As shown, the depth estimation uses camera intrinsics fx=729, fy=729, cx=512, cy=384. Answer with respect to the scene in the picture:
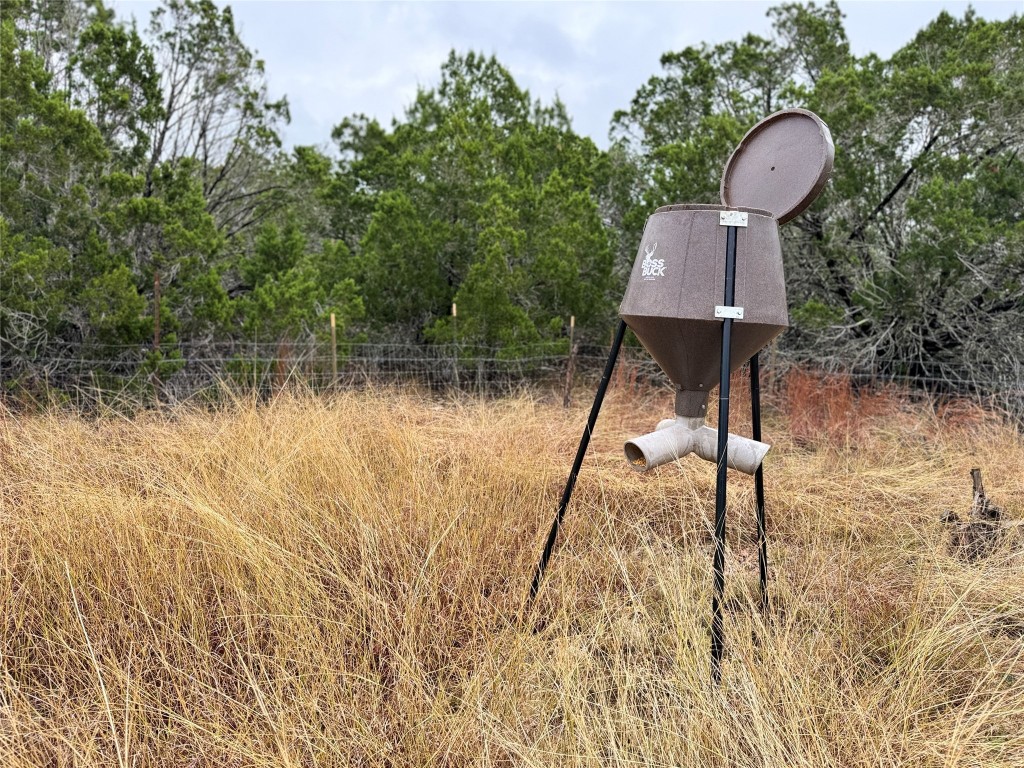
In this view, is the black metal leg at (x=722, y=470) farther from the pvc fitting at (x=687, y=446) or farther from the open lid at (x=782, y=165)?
the open lid at (x=782, y=165)

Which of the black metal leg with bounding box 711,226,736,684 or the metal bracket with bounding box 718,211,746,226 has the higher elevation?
the metal bracket with bounding box 718,211,746,226

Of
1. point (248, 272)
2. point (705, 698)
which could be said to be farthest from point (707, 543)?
point (248, 272)

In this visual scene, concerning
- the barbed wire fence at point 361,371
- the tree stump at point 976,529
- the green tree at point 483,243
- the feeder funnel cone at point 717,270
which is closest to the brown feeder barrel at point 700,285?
the feeder funnel cone at point 717,270

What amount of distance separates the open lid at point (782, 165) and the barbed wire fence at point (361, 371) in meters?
3.16

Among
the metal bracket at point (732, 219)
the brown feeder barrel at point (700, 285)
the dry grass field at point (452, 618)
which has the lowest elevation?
the dry grass field at point (452, 618)

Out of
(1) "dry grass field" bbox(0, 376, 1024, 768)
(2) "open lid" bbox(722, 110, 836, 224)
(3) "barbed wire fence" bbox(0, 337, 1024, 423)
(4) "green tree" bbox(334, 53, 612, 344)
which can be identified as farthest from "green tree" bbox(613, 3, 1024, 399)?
(2) "open lid" bbox(722, 110, 836, 224)

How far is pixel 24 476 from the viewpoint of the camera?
3418mm

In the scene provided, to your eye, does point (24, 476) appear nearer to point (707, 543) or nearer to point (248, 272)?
point (707, 543)

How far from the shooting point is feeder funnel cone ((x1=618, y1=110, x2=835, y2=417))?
7.31ft

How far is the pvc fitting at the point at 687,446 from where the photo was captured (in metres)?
2.29

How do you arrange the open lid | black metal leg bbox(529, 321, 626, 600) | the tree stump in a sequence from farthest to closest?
the tree stump
black metal leg bbox(529, 321, 626, 600)
the open lid

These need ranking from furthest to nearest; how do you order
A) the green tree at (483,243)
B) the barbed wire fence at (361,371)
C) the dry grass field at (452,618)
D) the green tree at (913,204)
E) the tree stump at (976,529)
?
1. the green tree at (483,243)
2. the green tree at (913,204)
3. the barbed wire fence at (361,371)
4. the tree stump at (976,529)
5. the dry grass field at (452,618)

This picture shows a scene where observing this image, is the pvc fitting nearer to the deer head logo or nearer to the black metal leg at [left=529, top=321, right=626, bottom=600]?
the black metal leg at [left=529, top=321, right=626, bottom=600]

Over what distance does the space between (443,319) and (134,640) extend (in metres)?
5.60
